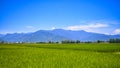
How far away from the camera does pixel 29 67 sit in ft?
48.5

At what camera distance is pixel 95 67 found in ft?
50.5

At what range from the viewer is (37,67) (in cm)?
1482

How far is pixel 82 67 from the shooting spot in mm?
15375

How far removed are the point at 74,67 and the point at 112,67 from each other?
3.43 meters

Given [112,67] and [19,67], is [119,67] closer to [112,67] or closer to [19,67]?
[112,67]

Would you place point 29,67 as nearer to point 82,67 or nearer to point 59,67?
point 59,67

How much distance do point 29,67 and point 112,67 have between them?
23.8ft

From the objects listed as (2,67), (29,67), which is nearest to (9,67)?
(2,67)

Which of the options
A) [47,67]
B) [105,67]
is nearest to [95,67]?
[105,67]

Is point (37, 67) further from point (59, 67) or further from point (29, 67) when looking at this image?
point (59, 67)

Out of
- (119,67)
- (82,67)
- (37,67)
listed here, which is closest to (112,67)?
(119,67)

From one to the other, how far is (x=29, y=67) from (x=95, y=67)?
224 inches

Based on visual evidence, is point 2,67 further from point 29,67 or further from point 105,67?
point 105,67

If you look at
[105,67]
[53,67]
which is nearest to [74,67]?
[53,67]
